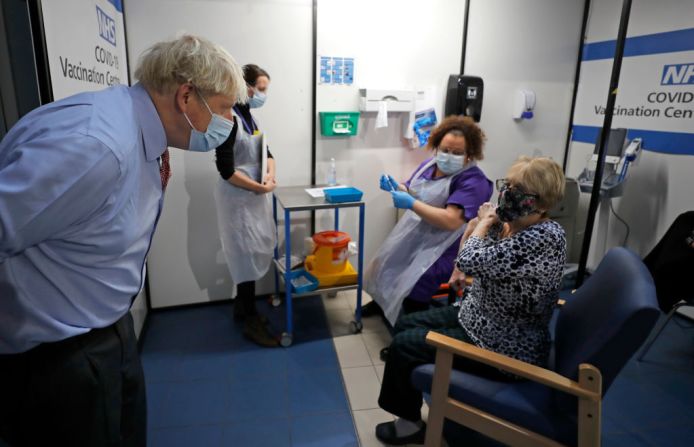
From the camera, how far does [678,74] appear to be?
271cm

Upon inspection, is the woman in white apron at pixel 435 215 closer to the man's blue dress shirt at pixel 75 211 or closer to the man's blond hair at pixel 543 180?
the man's blond hair at pixel 543 180

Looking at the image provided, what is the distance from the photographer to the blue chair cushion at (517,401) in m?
1.30

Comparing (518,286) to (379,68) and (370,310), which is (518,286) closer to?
(370,310)

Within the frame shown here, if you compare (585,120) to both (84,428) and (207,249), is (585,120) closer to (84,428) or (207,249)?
(207,249)

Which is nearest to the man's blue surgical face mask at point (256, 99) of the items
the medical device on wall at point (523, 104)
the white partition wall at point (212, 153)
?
the white partition wall at point (212, 153)

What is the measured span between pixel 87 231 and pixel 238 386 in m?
1.50

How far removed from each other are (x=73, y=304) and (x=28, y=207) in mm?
300

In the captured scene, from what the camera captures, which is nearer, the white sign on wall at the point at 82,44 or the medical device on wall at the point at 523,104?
the white sign on wall at the point at 82,44

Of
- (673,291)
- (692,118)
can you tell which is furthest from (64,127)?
(692,118)

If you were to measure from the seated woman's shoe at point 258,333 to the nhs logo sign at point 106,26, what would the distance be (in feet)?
5.32

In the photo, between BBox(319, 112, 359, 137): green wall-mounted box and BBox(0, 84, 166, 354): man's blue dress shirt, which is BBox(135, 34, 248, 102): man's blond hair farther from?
BBox(319, 112, 359, 137): green wall-mounted box

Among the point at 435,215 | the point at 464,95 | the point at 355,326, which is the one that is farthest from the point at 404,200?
the point at 464,95

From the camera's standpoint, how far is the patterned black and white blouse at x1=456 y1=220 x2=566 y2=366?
4.49 feet

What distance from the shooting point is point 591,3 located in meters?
3.15
